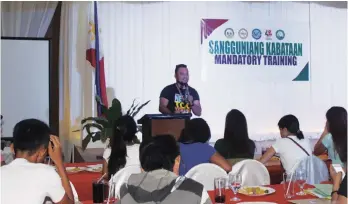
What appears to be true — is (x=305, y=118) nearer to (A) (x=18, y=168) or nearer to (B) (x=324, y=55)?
(B) (x=324, y=55)

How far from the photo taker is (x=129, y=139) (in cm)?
327

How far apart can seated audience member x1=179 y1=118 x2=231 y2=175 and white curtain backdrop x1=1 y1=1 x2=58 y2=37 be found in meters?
3.36

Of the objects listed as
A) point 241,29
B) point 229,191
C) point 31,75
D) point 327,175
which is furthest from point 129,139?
point 241,29

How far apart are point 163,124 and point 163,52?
2.88m

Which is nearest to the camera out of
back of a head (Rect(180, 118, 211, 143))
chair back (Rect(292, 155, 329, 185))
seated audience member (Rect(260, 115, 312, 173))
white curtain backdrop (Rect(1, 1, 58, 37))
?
chair back (Rect(292, 155, 329, 185))

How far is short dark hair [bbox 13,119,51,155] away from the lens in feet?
6.48

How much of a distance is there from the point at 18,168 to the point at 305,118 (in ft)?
18.9

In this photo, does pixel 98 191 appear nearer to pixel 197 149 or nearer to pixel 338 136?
pixel 197 149

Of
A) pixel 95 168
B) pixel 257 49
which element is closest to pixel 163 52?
pixel 257 49

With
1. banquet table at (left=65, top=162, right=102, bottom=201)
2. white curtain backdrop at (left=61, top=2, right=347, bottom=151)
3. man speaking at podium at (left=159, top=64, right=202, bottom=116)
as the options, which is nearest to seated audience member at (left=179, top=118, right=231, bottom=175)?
banquet table at (left=65, top=162, right=102, bottom=201)

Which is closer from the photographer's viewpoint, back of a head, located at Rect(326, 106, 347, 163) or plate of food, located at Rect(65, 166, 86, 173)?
back of a head, located at Rect(326, 106, 347, 163)

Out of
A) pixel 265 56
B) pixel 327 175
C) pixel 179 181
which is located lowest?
pixel 327 175

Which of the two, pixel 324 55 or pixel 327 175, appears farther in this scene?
pixel 324 55

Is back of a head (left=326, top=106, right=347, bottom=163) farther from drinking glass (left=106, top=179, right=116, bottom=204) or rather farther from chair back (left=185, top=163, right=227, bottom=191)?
drinking glass (left=106, top=179, right=116, bottom=204)
